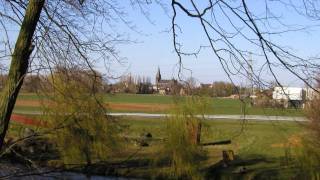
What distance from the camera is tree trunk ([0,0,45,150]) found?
12.4 feet

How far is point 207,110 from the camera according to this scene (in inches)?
938

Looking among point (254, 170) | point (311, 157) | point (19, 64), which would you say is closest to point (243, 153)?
point (254, 170)

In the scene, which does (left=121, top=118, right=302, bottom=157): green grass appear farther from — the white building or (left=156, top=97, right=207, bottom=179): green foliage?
the white building

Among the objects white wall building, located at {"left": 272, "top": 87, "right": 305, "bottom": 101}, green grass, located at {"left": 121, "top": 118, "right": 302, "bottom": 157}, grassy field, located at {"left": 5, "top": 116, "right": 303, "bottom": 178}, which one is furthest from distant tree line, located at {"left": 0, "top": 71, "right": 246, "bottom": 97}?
green grass, located at {"left": 121, "top": 118, "right": 302, "bottom": 157}

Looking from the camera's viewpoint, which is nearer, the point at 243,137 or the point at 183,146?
the point at 183,146

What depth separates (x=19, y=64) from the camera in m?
3.84

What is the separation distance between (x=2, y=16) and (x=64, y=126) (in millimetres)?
1268

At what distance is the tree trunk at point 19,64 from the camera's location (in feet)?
12.4

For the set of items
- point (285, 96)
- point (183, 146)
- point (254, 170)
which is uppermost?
point (285, 96)

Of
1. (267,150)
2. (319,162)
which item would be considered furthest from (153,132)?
(319,162)

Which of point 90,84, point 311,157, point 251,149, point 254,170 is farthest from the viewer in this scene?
point 251,149

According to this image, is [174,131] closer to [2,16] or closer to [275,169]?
[275,169]

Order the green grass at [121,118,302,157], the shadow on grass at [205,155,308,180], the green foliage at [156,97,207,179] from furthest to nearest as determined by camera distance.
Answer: the green grass at [121,118,302,157]
the shadow on grass at [205,155,308,180]
the green foliage at [156,97,207,179]

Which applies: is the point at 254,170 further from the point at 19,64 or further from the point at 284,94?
the point at 19,64
